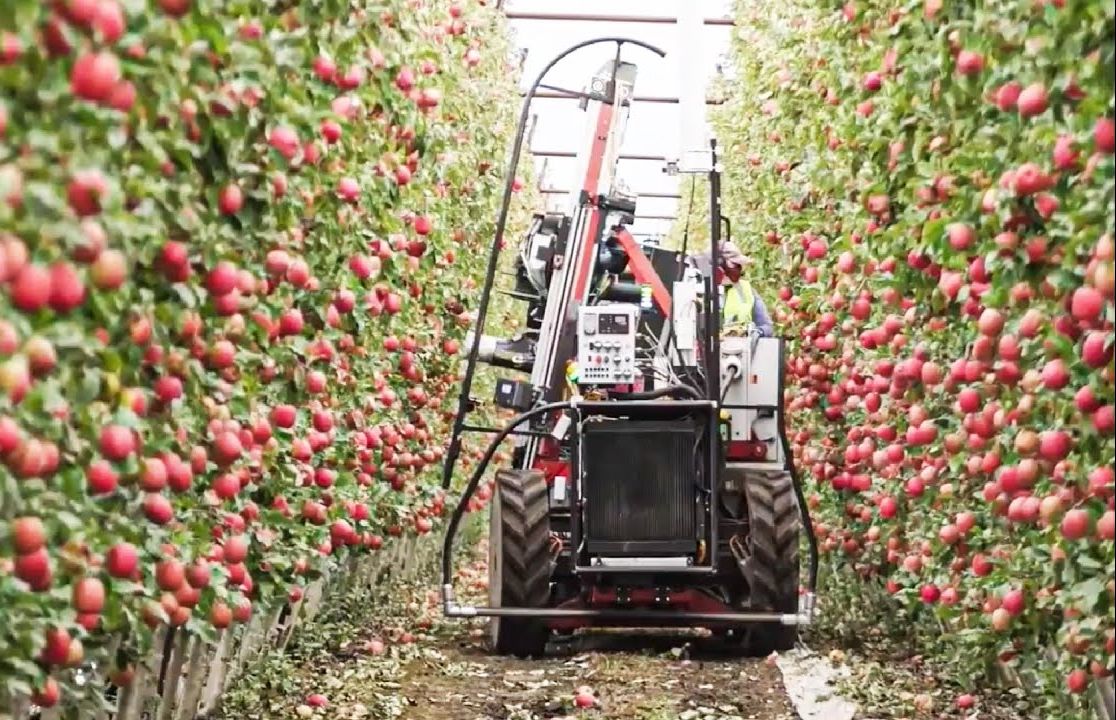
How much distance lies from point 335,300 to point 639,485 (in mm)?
2337

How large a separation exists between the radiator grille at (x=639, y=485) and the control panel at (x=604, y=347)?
0.21 meters

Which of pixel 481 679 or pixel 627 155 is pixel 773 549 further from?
pixel 627 155

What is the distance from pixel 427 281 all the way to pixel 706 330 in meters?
1.42

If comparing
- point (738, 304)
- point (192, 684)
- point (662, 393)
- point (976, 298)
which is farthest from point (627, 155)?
point (976, 298)

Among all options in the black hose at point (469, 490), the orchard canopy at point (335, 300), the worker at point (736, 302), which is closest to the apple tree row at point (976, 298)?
the orchard canopy at point (335, 300)

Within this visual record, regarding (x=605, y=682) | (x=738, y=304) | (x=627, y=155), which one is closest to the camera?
(x=605, y=682)

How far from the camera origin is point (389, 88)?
4.94m

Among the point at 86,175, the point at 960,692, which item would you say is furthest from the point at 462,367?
the point at 86,175

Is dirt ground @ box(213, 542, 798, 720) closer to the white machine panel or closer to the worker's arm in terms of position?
the white machine panel

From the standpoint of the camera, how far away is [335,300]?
16.0ft

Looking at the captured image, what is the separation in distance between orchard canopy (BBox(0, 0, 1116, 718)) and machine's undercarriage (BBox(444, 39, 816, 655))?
58cm

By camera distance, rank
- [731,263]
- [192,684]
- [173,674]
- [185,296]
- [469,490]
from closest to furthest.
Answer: [185,296] → [173,674] → [192,684] → [469,490] → [731,263]

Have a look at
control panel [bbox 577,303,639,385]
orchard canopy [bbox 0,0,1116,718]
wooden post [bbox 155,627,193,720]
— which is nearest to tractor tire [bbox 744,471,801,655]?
orchard canopy [bbox 0,0,1116,718]

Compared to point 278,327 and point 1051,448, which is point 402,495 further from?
point 1051,448
